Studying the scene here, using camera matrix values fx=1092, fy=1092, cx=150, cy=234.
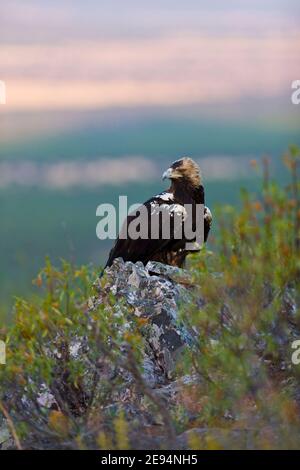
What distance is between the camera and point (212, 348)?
19.2 ft

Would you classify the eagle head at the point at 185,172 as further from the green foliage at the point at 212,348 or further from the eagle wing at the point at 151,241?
the green foliage at the point at 212,348

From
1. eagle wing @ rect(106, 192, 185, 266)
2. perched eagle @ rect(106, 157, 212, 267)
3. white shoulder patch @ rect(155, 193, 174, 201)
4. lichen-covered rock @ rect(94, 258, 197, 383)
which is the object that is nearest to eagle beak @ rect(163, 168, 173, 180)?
perched eagle @ rect(106, 157, 212, 267)

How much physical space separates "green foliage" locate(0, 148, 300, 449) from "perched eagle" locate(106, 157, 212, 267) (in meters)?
3.30

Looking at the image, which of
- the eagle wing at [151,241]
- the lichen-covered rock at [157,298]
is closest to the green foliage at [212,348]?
the lichen-covered rock at [157,298]

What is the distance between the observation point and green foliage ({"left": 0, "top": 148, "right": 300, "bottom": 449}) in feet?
18.1

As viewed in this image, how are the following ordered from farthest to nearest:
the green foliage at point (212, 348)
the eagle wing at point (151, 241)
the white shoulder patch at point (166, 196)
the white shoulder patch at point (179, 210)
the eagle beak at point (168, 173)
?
the eagle beak at point (168, 173)
the white shoulder patch at point (166, 196)
the white shoulder patch at point (179, 210)
the eagle wing at point (151, 241)
the green foliage at point (212, 348)

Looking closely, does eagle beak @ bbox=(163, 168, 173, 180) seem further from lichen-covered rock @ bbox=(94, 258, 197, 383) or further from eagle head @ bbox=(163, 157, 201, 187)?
lichen-covered rock @ bbox=(94, 258, 197, 383)

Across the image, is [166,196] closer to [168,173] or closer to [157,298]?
[168,173]

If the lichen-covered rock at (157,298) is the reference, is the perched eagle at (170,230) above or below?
above

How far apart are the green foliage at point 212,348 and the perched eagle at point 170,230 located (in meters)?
3.30

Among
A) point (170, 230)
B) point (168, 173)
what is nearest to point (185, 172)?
point (168, 173)

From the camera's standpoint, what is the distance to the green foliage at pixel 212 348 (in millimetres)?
5516

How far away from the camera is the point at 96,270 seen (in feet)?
23.2

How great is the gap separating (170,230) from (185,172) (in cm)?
100
